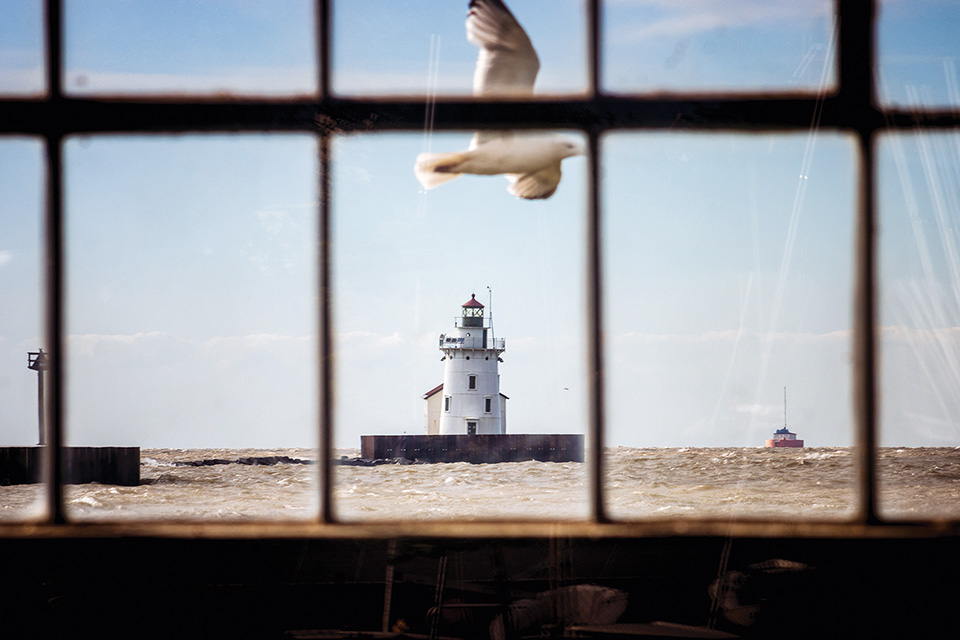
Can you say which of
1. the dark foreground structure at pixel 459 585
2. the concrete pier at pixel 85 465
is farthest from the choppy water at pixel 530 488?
the dark foreground structure at pixel 459 585

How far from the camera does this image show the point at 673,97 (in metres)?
1.53

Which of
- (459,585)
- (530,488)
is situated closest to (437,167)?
(459,585)

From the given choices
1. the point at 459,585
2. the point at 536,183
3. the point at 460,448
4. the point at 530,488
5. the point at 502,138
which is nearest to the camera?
the point at 459,585

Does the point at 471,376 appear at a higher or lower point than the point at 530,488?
higher

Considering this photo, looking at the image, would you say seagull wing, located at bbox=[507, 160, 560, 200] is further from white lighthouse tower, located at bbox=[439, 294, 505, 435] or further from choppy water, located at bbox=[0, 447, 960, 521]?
white lighthouse tower, located at bbox=[439, 294, 505, 435]

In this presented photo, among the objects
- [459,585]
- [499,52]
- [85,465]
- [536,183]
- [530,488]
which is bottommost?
[530,488]

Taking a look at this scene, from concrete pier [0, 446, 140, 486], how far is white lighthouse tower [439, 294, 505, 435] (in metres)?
16.2

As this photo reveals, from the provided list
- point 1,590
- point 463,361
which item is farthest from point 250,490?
point 1,590

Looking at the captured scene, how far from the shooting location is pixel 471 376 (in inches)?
1394

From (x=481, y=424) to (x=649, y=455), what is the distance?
21071 millimetres

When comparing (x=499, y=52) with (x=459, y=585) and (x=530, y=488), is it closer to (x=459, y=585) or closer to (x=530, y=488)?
(x=459, y=585)

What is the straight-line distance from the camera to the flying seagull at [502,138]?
1.59 m

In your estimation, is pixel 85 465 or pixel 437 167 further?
pixel 85 465

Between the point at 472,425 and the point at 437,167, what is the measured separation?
34216 millimetres
